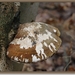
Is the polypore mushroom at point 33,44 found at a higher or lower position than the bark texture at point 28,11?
lower

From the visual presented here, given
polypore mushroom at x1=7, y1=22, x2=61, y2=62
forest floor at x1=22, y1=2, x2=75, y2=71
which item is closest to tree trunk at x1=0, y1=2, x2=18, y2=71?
polypore mushroom at x1=7, y1=22, x2=61, y2=62

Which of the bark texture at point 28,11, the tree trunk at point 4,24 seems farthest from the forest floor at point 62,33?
the tree trunk at point 4,24

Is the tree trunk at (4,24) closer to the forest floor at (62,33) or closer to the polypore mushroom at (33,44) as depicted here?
the polypore mushroom at (33,44)

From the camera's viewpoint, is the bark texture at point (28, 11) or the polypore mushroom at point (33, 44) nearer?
the polypore mushroom at point (33, 44)

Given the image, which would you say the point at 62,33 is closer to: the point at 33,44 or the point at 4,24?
the point at 33,44

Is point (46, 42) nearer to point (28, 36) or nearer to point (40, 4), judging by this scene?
A: point (28, 36)

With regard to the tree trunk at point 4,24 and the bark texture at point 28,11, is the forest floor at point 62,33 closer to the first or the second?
the bark texture at point 28,11
